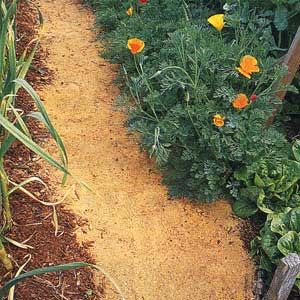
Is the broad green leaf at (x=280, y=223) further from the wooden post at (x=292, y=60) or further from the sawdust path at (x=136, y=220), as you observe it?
the wooden post at (x=292, y=60)

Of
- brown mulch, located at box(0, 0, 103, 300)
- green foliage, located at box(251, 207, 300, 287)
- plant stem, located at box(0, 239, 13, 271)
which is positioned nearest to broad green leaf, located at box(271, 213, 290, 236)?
green foliage, located at box(251, 207, 300, 287)

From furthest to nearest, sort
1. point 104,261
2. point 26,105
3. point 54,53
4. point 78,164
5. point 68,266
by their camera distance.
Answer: point 54,53 → point 26,105 → point 78,164 → point 104,261 → point 68,266

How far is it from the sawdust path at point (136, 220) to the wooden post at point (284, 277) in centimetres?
18

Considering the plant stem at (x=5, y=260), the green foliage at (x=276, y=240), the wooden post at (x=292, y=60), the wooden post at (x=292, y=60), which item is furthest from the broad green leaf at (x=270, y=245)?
the plant stem at (x=5, y=260)

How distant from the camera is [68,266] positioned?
149cm

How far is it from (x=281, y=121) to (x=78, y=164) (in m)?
1.18

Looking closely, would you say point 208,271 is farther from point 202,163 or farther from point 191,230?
point 202,163

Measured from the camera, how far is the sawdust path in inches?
90.7

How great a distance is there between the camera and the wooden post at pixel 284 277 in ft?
6.56

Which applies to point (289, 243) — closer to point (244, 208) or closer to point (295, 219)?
point (295, 219)

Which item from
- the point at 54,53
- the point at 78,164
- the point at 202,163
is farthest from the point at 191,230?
the point at 54,53

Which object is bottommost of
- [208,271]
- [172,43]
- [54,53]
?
[208,271]

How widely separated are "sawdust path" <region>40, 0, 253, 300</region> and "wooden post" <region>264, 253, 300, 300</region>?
18 centimetres

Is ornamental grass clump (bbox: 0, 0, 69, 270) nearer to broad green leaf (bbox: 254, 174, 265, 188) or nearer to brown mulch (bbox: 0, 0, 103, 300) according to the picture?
brown mulch (bbox: 0, 0, 103, 300)
